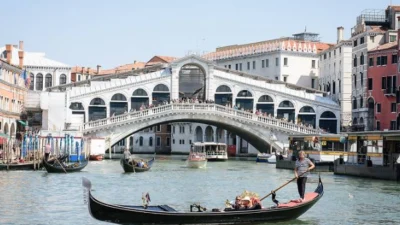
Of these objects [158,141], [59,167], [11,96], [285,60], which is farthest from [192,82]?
[59,167]

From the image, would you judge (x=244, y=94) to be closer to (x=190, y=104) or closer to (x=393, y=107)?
(x=190, y=104)

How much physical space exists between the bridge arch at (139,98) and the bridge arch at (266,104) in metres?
5.10

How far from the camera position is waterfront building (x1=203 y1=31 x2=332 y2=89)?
4945cm

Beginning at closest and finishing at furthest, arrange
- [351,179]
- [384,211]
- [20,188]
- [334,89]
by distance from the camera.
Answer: [384,211] → [20,188] → [351,179] → [334,89]

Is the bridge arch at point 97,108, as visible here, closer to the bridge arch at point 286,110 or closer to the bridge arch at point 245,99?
the bridge arch at point 245,99

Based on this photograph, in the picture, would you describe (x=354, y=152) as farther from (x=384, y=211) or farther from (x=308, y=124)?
(x=308, y=124)

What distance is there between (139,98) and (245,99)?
4800 mm

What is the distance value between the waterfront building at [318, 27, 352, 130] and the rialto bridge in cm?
141

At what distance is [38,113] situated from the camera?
40812mm

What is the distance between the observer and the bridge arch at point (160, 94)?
41.4 m

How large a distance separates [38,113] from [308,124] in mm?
12008

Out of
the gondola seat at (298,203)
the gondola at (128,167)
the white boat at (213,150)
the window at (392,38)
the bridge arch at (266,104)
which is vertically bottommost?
the gondola seat at (298,203)

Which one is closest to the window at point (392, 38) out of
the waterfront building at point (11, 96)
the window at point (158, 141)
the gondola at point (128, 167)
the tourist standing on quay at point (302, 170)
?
the gondola at point (128, 167)

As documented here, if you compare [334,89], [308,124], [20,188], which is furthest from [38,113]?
[20,188]
